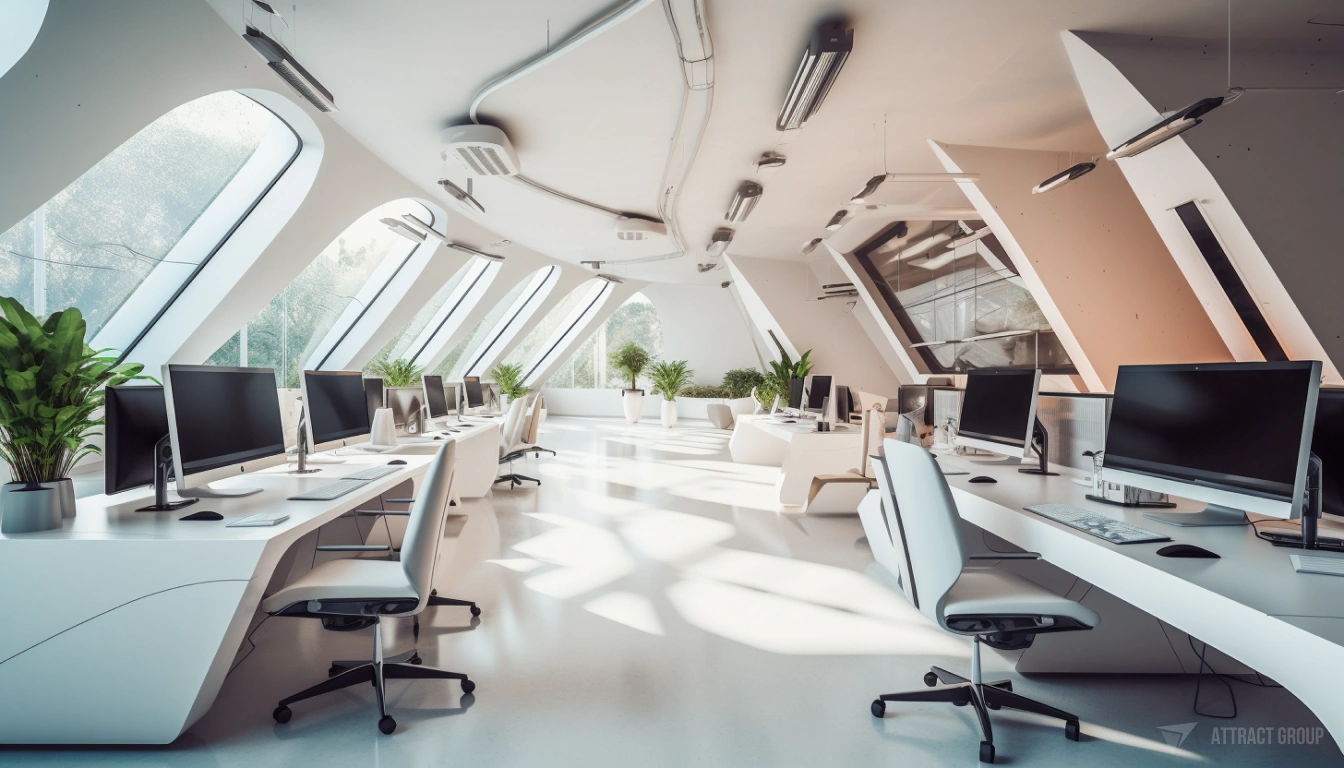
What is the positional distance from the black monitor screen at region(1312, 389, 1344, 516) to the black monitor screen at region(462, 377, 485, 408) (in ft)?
27.7

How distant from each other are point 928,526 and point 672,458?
797 centimetres

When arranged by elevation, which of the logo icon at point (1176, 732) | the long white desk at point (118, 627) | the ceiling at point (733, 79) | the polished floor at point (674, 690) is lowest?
the logo icon at point (1176, 732)

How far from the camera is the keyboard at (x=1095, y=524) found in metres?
2.08

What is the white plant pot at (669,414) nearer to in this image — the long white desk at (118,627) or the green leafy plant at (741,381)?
the green leafy plant at (741,381)

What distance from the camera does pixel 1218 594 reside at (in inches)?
61.9

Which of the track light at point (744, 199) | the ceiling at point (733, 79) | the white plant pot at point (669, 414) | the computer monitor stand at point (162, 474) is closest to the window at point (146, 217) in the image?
the ceiling at point (733, 79)

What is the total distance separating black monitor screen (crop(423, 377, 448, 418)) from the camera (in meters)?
6.79

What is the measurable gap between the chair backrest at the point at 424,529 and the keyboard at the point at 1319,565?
8.18 feet

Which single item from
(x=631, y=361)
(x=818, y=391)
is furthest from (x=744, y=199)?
(x=631, y=361)

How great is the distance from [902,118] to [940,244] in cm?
420

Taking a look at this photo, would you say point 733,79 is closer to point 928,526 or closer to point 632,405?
point 928,526

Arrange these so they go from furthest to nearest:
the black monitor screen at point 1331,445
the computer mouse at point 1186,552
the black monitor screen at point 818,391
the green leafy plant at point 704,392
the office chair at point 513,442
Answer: the green leafy plant at point 704,392 → the black monitor screen at point 818,391 → the office chair at point 513,442 → the black monitor screen at point 1331,445 → the computer mouse at point 1186,552

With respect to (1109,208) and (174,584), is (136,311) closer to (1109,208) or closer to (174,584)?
(174,584)

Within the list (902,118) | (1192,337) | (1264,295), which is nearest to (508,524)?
(902,118)
